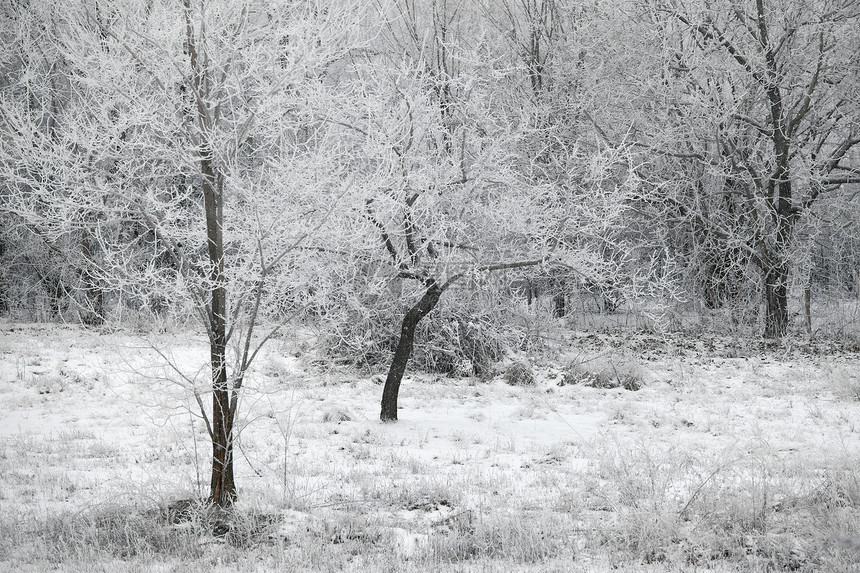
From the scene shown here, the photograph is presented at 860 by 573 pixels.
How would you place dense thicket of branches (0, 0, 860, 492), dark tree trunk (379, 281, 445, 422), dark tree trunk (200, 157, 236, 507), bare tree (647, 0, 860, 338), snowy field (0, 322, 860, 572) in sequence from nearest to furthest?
snowy field (0, 322, 860, 572) < dark tree trunk (200, 157, 236, 507) < dense thicket of branches (0, 0, 860, 492) < dark tree trunk (379, 281, 445, 422) < bare tree (647, 0, 860, 338)

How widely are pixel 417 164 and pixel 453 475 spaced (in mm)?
4132

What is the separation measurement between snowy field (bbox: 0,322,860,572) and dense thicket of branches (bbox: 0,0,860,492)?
0.76 metres

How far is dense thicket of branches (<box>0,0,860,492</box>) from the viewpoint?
5.23 metres

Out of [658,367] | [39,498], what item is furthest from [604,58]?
[39,498]

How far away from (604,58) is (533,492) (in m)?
14.0

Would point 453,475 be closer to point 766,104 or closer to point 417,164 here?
point 417,164

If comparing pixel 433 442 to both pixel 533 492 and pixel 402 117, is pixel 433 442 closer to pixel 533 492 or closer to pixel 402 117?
pixel 533 492

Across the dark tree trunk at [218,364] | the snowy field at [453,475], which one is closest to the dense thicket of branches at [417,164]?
the dark tree trunk at [218,364]

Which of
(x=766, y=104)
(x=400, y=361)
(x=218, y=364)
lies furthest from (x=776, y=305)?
(x=218, y=364)

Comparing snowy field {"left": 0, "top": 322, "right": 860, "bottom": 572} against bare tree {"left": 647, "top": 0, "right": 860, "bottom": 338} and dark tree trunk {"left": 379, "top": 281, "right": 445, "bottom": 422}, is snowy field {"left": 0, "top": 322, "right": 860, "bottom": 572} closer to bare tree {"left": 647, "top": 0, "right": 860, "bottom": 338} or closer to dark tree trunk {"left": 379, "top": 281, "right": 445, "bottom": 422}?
dark tree trunk {"left": 379, "top": 281, "right": 445, "bottom": 422}

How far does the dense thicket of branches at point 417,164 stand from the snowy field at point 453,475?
2.49ft

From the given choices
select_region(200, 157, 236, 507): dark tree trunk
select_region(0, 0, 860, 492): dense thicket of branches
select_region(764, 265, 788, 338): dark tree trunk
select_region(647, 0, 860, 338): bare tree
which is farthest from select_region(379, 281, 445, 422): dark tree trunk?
select_region(764, 265, 788, 338): dark tree trunk

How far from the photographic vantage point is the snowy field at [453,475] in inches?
167

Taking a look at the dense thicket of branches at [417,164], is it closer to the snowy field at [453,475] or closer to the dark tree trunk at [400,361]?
the dark tree trunk at [400,361]
